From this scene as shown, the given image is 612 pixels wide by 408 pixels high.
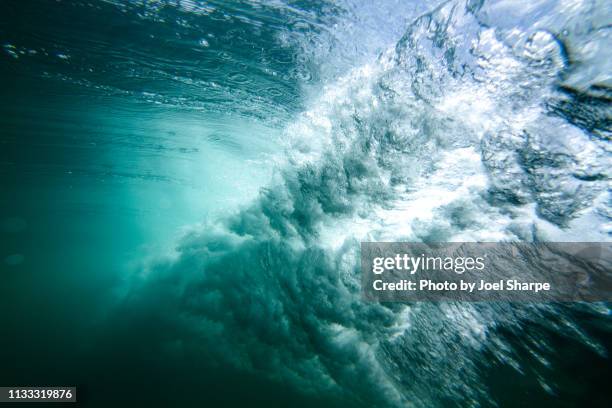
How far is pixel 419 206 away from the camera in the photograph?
6.86 metres

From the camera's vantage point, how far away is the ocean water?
430cm

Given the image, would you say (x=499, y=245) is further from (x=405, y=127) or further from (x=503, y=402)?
(x=503, y=402)

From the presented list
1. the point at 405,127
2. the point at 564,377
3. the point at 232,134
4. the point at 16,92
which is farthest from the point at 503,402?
the point at 16,92

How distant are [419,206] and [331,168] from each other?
9.76 ft

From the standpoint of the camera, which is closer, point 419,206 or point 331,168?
point 419,206

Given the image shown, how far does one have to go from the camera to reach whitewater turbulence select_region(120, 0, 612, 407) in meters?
4.02

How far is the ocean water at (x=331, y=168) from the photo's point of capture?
14.1 ft

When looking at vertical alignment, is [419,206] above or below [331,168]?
below

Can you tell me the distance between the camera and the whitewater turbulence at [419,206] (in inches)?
158

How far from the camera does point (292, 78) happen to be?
319 inches

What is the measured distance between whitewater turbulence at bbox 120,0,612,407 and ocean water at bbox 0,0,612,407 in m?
0.04

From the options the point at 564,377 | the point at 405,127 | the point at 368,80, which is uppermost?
the point at 368,80

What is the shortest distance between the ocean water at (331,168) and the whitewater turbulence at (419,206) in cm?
4

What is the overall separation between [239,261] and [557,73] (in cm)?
1153
